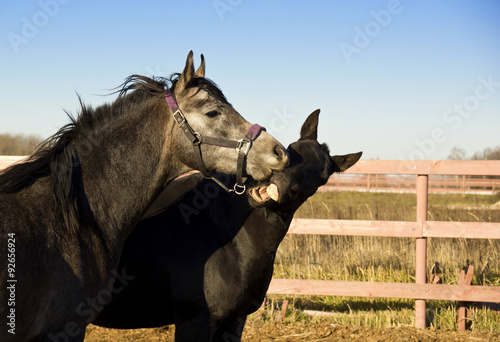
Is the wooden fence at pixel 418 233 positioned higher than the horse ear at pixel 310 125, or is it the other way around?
the horse ear at pixel 310 125

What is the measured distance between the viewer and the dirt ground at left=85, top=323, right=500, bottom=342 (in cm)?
493

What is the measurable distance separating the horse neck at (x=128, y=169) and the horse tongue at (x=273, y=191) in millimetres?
579

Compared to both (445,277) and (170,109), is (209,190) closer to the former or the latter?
(170,109)

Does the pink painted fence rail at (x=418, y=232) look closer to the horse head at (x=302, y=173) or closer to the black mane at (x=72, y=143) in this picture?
the horse head at (x=302, y=173)

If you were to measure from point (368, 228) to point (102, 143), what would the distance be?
140 inches

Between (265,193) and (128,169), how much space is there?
887mm

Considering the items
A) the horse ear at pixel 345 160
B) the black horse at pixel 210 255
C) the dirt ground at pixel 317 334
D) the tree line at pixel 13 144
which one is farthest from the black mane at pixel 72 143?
the tree line at pixel 13 144

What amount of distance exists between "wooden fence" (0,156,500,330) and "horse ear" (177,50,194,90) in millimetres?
3010

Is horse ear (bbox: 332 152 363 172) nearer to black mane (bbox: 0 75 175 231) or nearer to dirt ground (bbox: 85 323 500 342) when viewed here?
black mane (bbox: 0 75 175 231)

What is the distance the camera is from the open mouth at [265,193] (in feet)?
9.84

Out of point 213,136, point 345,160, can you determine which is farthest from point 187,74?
point 345,160

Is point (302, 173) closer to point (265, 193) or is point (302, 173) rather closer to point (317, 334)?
point (265, 193)

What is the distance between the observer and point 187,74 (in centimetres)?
274

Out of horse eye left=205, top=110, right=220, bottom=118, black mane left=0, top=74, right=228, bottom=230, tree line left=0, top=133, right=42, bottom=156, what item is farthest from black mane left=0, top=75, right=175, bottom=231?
tree line left=0, top=133, right=42, bottom=156
